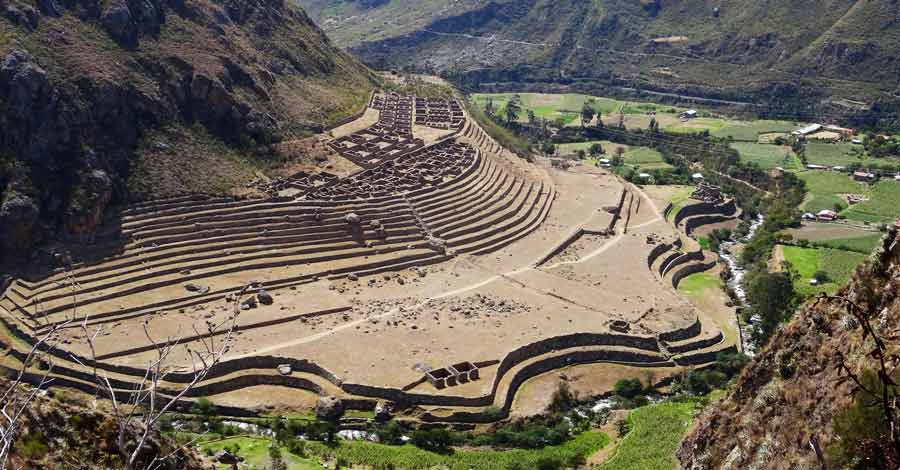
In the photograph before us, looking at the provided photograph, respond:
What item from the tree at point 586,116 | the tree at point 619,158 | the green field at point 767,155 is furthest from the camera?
the tree at point 586,116

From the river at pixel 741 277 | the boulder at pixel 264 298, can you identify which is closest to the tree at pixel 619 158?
the river at pixel 741 277

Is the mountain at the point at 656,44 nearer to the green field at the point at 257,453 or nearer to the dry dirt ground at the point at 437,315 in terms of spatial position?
the dry dirt ground at the point at 437,315

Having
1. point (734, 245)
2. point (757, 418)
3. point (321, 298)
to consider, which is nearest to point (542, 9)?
point (734, 245)

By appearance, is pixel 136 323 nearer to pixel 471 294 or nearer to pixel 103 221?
pixel 103 221

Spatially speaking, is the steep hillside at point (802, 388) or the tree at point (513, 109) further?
the tree at point (513, 109)

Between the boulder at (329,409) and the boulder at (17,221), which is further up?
the boulder at (17,221)

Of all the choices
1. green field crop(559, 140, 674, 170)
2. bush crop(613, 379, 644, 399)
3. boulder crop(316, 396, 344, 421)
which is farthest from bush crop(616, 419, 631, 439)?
green field crop(559, 140, 674, 170)

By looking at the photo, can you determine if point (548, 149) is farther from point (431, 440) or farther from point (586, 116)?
point (431, 440)
